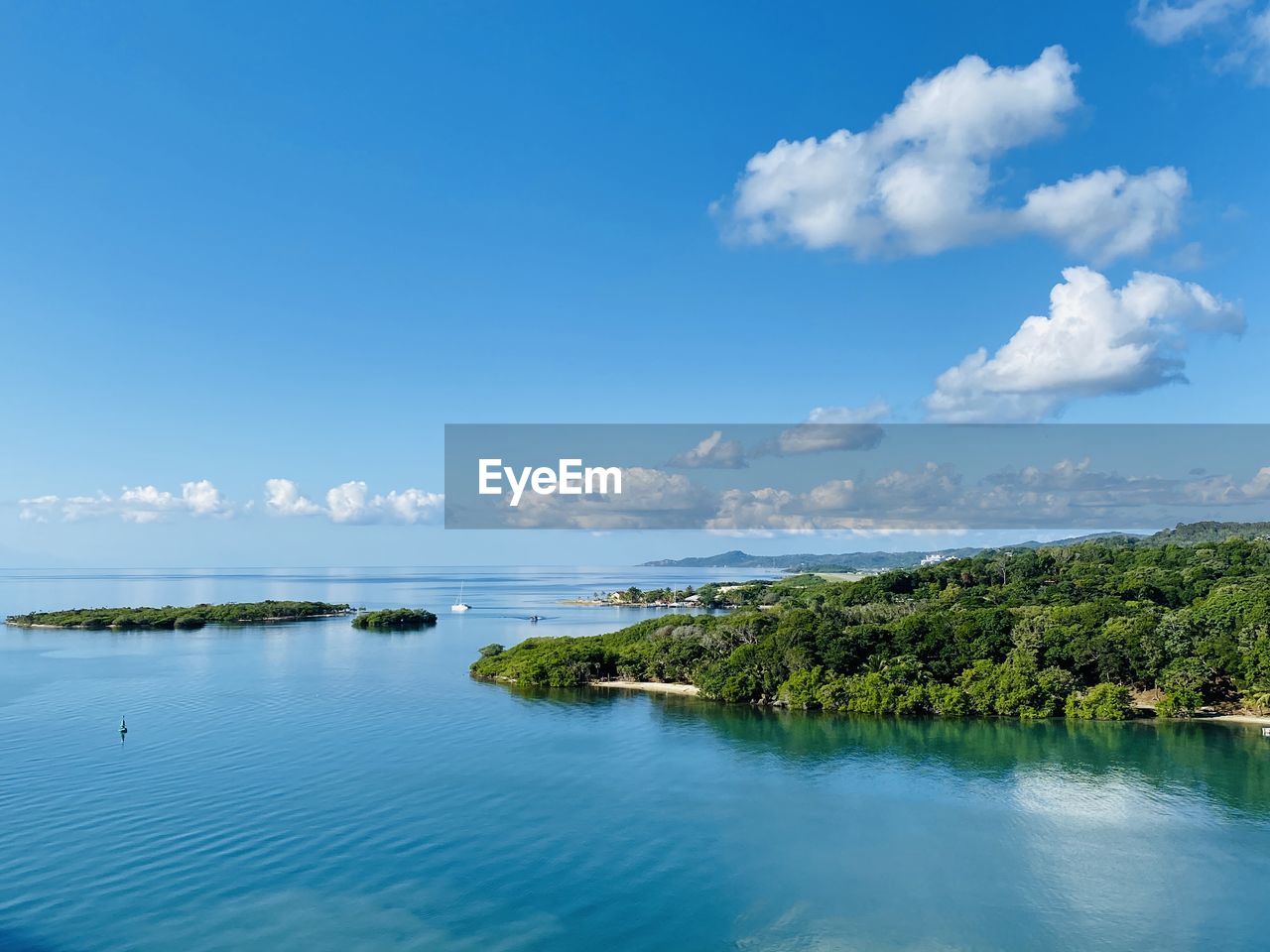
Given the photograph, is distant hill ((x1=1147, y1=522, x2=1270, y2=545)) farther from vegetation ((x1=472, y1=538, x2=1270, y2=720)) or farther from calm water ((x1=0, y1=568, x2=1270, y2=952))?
calm water ((x1=0, y1=568, x2=1270, y2=952))

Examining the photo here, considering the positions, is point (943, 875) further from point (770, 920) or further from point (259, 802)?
point (259, 802)

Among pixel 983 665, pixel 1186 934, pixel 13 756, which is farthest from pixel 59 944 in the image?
pixel 983 665

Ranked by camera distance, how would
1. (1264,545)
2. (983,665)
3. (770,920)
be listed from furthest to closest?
(1264,545), (983,665), (770,920)

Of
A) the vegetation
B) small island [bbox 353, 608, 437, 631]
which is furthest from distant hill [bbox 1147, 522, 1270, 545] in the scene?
small island [bbox 353, 608, 437, 631]

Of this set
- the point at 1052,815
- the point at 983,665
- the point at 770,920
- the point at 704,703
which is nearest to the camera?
the point at 770,920

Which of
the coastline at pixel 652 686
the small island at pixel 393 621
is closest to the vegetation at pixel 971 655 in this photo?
the coastline at pixel 652 686

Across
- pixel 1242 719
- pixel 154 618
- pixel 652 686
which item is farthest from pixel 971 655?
pixel 154 618

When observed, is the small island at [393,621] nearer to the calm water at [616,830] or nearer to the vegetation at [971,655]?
the vegetation at [971,655]
